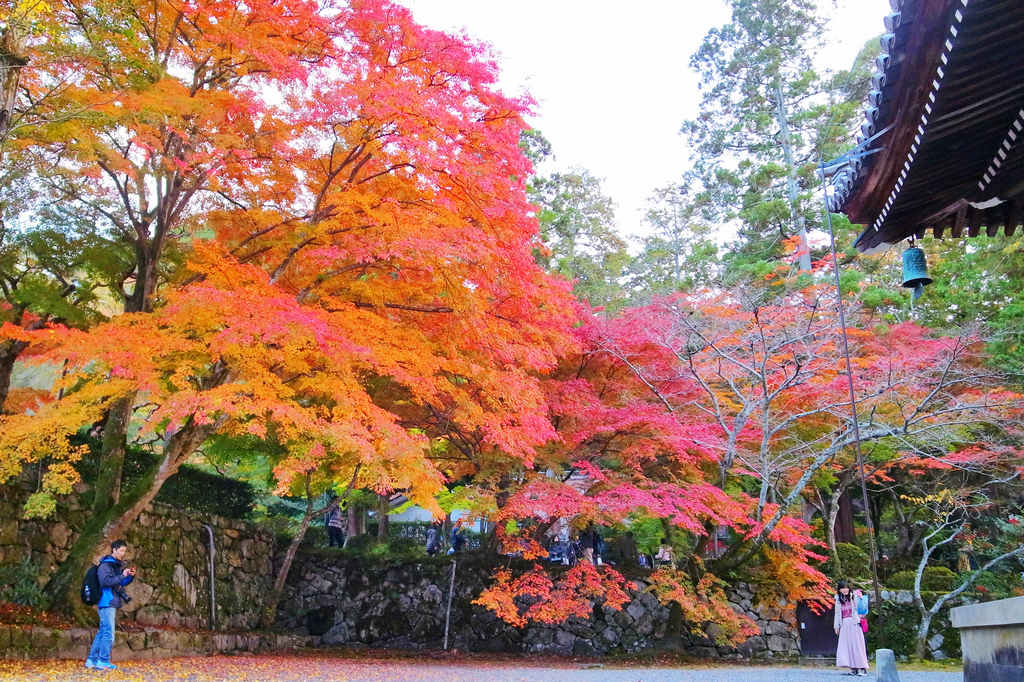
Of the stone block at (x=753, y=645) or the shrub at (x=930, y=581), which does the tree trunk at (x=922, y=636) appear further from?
the stone block at (x=753, y=645)

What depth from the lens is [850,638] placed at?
9992 millimetres

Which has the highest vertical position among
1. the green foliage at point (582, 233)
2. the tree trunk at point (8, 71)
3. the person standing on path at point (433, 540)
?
the green foliage at point (582, 233)

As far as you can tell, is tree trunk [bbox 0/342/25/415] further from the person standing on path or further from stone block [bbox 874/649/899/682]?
stone block [bbox 874/649/899/682]

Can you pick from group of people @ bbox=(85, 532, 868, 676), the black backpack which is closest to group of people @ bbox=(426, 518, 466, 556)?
group of people @ bbox=(85, 532, 868, 676)

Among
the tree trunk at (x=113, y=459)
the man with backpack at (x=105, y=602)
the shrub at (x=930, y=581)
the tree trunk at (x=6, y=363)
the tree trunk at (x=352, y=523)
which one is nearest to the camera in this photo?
the man with backpack at (x=105, y=602)

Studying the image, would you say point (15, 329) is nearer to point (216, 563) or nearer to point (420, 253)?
point (420, 253)

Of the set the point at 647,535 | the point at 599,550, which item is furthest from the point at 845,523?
the point at 599,550

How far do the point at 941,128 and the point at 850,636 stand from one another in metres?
8.91

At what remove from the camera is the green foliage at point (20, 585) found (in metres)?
8.03

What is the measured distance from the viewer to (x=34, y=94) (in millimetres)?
8078

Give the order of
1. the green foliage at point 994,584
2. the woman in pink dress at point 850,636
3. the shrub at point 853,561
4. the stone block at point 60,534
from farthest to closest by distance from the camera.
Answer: the shrub at point 853,561 < the green foliage at point 994,584 < the woman in pink dress at point 850,636 < the stone block at point 60,534

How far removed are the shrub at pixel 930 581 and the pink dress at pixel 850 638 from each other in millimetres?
5679

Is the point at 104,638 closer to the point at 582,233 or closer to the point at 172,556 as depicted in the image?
the point at 172,556

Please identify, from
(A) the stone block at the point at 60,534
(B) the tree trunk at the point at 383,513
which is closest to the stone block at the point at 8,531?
(A) the stone block at the point at 60,534
